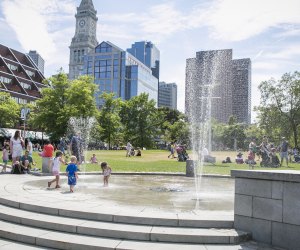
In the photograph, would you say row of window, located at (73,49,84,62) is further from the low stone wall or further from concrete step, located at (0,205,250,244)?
the low stone wall

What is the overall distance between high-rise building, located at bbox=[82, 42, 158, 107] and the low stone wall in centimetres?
13323

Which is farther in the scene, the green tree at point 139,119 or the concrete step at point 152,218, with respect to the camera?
the green tree at point 139,119

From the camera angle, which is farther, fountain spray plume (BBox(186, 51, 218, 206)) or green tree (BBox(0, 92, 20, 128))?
green tree (BBox(0, 92, 20, 128))

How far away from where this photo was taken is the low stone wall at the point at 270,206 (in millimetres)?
6453

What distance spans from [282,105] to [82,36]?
511ft

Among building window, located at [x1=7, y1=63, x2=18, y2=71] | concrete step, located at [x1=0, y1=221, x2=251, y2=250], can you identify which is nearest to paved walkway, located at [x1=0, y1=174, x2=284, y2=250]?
concrete step, located at [x1=0, y1=221, x2=251, y2=250]

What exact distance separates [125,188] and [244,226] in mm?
6027

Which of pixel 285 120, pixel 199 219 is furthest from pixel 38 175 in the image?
pixel 285 120

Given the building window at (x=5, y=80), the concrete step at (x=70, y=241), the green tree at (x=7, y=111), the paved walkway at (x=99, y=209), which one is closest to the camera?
the concrete step at (x=70, y=241)

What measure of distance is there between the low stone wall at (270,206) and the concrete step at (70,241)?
2.44 ft

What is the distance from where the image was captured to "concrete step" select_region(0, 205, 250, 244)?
256 inches

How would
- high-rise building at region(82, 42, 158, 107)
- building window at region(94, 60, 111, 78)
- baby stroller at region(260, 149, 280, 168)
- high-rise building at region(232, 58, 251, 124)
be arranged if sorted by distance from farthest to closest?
building window at region(94, 60, 111, 78) < high-rise building at region(82, 42, 158, 107) < high-rise building at region(232, 58, 251, 124) < baby stroller at region(260, 149, 280, 168)

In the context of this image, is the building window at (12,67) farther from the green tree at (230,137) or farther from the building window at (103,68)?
the building window at (103,68)

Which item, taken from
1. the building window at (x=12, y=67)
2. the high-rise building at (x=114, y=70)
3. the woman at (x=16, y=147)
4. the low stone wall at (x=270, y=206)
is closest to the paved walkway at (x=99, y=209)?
the low stone wall at (x=270, y=206)
